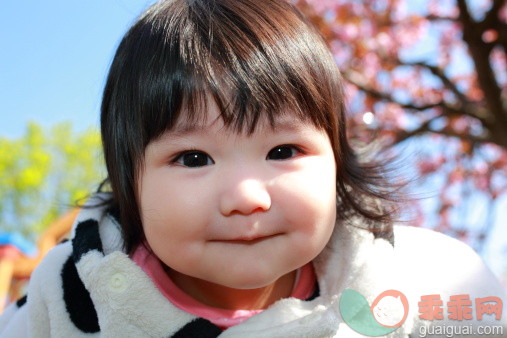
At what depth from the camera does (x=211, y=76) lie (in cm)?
92

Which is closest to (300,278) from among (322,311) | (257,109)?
(322,311)

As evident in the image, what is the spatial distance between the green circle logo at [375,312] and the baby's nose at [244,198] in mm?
349

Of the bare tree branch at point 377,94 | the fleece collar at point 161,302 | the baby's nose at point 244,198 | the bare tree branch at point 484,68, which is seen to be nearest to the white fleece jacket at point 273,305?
the fleece collar at point 161,302

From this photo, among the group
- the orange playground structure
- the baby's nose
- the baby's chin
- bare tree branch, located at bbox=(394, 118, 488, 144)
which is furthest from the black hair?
bare tree branch, located at bbox=(394, 118, 488, 144)

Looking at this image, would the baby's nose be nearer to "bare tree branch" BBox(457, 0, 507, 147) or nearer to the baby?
the baby

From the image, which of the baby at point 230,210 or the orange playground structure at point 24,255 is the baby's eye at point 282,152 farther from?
the orange playground structure at point 24,255

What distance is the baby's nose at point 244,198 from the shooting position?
84 centimetres

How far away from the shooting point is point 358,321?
1.04 metres

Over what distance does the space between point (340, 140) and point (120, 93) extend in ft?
1.71

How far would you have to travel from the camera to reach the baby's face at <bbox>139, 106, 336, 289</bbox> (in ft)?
2.85

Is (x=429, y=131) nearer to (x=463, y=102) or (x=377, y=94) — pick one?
(x=463, y=102)

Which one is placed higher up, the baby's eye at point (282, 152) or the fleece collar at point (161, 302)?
the baby's eye at point (282, 152)

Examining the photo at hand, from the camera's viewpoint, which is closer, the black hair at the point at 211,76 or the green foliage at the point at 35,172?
the black hair at the point at 211,76

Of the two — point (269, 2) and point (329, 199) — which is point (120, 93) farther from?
point (329, 199)
